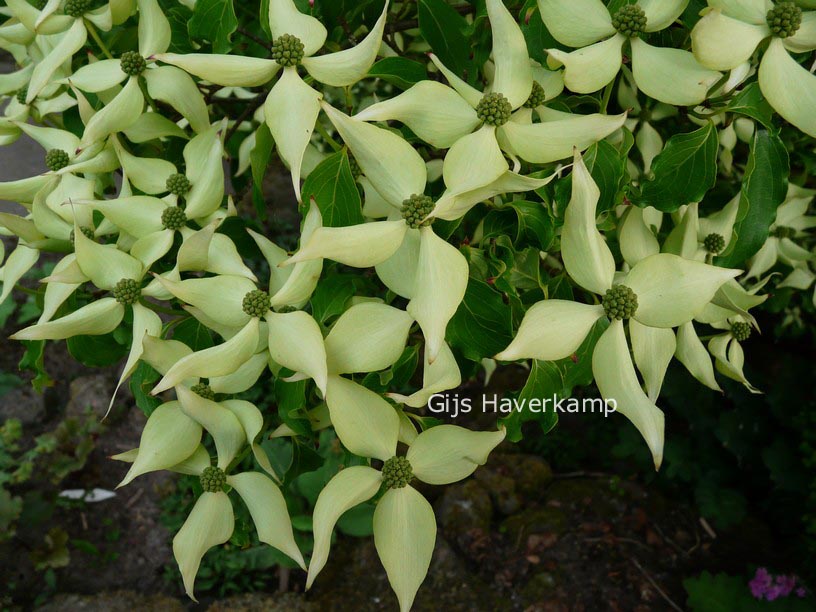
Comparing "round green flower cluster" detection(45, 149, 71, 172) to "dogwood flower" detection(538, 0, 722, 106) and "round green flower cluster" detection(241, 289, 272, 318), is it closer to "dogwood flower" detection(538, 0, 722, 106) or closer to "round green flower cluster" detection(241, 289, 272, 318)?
"round green flower cluster" detection(241, 289, 272, 318)

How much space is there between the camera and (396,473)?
60cm

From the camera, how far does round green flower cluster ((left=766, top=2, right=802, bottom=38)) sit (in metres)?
0.52

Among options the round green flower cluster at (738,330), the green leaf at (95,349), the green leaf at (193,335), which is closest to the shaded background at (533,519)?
the round green flower cluster at (738,330)

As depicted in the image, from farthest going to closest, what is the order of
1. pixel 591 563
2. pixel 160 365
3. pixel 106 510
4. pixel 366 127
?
pixel 106 510
pixel 591 563
pixel 160 365
pixel 366 127

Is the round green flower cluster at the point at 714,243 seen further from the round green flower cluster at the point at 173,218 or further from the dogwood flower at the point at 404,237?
the round green flower cluster at the point at 173,218

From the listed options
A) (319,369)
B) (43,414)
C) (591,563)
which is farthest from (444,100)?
(43,414)

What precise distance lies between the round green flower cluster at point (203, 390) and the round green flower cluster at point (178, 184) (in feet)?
0.66

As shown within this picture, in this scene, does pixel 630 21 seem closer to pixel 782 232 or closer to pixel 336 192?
pixel 336 192

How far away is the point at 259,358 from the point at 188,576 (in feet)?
0.71

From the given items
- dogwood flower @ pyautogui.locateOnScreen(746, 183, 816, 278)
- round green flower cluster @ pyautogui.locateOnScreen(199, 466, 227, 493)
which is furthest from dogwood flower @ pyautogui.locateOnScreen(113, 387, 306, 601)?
dogwood flower @ pyautogui.locateOnScreen(746, 183, 816, 278)

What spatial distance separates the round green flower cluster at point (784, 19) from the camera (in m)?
0.52

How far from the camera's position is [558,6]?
55 cm

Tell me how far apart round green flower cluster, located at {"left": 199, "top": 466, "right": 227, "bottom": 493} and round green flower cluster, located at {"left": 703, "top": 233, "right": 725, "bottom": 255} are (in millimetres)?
563

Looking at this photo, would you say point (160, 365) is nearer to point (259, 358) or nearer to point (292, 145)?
point (259, 358)
